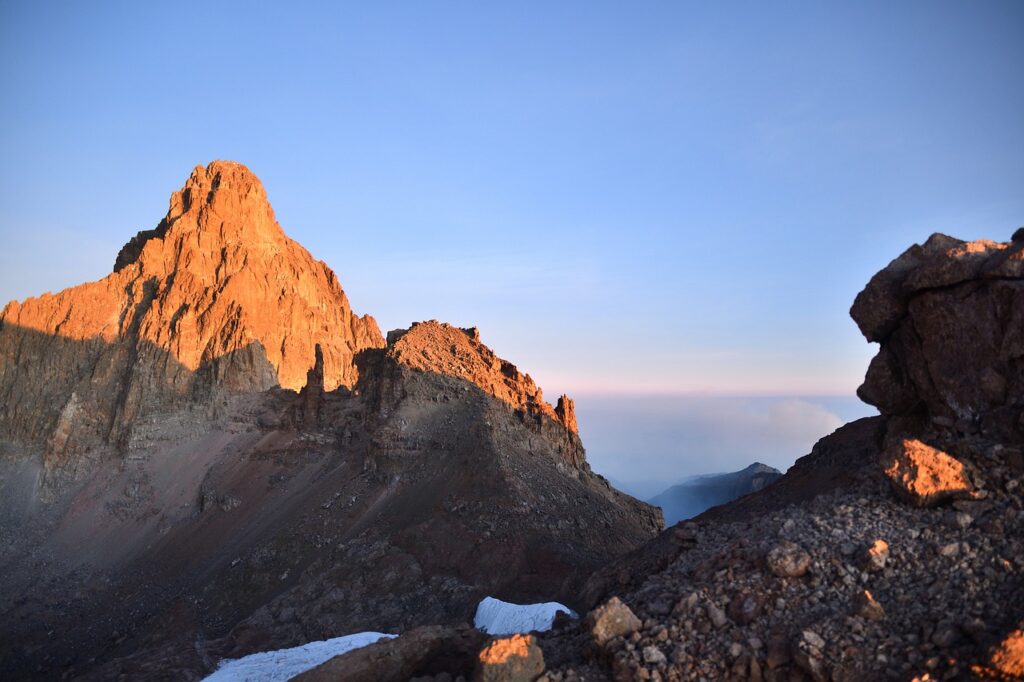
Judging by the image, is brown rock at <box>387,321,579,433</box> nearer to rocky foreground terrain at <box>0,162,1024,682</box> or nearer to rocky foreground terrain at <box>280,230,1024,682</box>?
rocky foreground terrain at <box>0,162,1024,682</box>

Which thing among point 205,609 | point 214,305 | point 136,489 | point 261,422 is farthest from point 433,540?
point 214,305

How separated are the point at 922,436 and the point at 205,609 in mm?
22420

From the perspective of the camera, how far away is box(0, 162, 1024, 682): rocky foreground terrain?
9.22m

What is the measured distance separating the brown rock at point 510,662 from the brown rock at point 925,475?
5.81 metres

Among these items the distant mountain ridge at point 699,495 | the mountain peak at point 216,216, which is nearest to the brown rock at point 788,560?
the mountain peak at point 216,216

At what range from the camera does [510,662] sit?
9.61m

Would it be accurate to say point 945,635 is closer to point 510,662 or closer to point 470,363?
point 510,662

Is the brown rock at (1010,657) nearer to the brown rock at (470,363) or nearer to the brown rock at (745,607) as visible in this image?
the brown rock at (745,607)

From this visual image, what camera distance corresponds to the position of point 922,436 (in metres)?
11.3

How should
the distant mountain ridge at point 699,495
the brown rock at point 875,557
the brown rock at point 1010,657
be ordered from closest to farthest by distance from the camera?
the brown rock at point 1010,657 → the brown rock at point 875,557 → the distant mountain ridge at point 699,495

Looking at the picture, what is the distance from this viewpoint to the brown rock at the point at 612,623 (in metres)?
9.82

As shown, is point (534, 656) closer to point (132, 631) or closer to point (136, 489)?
point (132, 631)

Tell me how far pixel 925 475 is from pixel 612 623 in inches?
196

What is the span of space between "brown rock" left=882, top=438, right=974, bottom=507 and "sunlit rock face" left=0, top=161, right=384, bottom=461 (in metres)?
35.5
